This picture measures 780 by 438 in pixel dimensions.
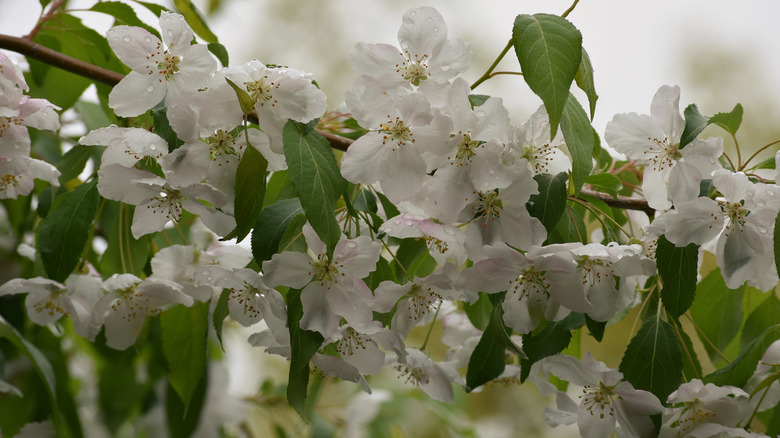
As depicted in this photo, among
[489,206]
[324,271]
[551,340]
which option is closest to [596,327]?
[551,340]

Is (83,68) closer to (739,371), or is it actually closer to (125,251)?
(125,251)

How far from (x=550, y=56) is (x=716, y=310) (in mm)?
469

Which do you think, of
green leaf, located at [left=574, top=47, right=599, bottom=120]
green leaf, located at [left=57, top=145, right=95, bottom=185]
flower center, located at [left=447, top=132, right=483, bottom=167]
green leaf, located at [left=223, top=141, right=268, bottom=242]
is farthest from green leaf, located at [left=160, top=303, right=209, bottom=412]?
green leaf, located at [left=574, top=47, right=599, bottom=120]

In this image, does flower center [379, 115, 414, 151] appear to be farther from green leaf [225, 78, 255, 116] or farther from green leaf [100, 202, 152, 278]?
green leaf [100, 202, 152, 278]

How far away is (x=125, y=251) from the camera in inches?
39.6

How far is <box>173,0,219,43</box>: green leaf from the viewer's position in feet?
3.39

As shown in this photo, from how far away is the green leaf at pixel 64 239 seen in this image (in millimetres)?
852

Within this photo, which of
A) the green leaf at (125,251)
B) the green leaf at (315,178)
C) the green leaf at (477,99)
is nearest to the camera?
the green leaf at (315,178)

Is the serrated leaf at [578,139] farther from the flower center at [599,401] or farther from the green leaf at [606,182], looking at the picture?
the flower center at [599,401]

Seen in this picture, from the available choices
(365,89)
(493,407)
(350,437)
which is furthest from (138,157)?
(493,407)

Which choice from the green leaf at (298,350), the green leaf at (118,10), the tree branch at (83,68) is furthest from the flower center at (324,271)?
the green leaf at (118,10)

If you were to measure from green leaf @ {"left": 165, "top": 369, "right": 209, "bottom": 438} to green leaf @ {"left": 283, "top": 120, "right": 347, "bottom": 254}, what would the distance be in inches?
20.0

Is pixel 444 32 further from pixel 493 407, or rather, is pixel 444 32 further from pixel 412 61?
pixel 493 407

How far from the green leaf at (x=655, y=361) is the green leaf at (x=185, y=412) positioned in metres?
0.58
